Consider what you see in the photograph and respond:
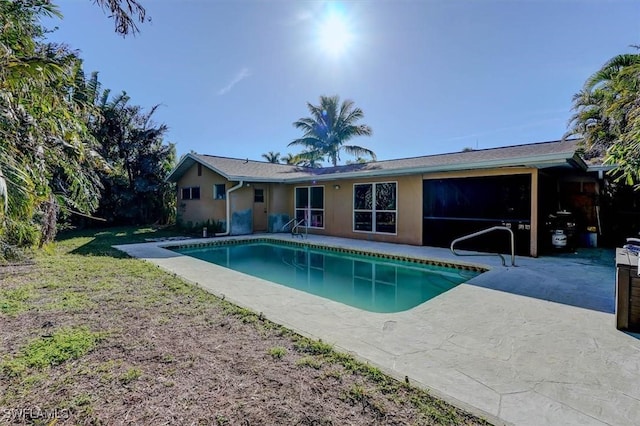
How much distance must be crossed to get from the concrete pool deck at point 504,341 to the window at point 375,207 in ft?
16.9

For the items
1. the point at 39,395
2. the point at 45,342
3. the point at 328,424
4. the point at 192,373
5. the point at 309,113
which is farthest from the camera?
the point at 309,113

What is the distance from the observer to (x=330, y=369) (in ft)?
9.16

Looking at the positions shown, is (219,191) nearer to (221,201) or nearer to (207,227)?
(221,201)

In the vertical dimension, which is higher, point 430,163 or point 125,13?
point 125,13

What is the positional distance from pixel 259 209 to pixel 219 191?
6.60 feet

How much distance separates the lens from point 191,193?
1584 centimetres

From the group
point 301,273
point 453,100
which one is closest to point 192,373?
point 301,273

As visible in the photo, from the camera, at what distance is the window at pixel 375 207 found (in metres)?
11.1

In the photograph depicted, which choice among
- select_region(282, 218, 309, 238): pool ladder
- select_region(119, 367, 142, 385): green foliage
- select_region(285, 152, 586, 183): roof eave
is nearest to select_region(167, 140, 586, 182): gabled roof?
select_region(285, 152, 586, 183): roof eave

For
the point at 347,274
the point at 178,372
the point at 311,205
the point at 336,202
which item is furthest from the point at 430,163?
the point at 178,372

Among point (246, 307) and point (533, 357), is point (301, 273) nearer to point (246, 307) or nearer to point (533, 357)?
point (246, 307)

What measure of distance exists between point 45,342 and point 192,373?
6.10 feet

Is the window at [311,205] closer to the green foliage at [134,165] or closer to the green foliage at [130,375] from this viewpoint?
the green foliage at [134,165]

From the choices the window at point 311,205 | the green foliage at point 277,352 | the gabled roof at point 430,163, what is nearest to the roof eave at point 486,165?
the gabled roof at point 430,163
